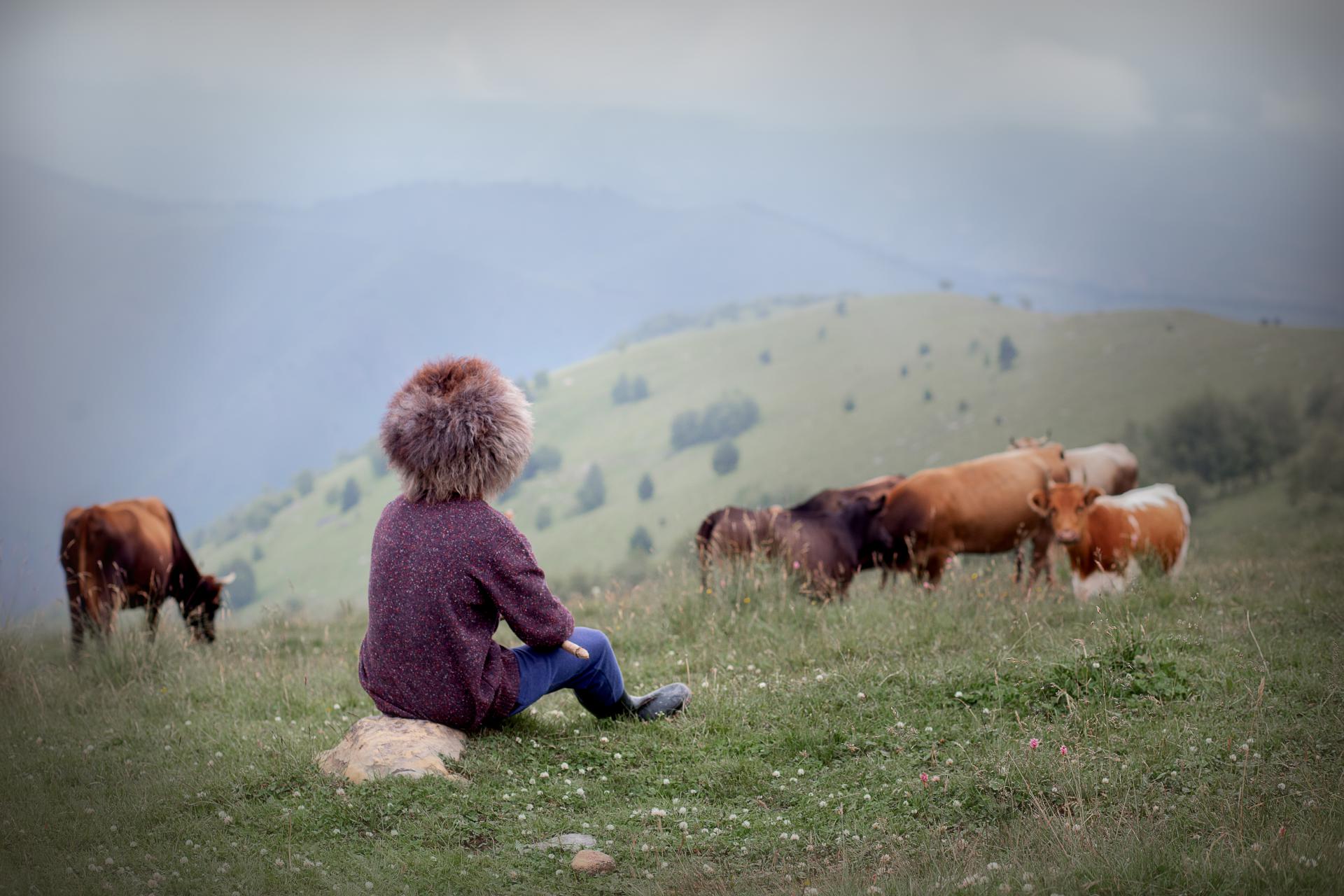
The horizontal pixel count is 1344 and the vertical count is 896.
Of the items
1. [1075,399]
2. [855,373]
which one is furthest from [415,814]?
[855,373]

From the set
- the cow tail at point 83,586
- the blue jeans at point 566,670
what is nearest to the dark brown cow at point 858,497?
the blue jeans at point 566,670

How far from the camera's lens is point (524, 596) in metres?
5.32

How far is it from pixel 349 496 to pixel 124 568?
109225 millimetres

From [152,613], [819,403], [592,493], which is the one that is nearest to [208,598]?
[152,613]

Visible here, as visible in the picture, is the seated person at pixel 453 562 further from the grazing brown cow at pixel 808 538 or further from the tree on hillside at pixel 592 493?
the tree on hillside at pixel 592 493

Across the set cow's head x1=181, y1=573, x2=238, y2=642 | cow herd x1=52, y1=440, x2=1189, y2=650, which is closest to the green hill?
cow's head x1=181, y1=573, x2=238, y2=642

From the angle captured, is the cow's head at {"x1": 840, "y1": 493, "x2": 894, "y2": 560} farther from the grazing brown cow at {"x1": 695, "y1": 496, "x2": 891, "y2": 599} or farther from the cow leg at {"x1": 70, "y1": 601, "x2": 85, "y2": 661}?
the cow leg at {"x1": 70, "y1": 601, "x2": 85, "y2": 661}

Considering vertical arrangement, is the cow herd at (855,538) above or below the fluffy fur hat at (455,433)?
below

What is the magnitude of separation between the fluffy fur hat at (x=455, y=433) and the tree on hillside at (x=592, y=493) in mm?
94556

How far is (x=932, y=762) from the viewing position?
530cm

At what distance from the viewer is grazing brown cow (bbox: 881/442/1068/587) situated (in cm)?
1248

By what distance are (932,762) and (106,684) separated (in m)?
6.83

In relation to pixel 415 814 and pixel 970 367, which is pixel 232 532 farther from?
pixel 415 814

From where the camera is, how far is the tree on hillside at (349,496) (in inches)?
4550
